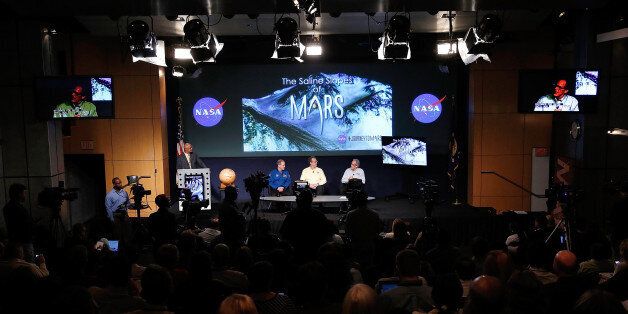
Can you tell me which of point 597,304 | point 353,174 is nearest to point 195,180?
point 353,174

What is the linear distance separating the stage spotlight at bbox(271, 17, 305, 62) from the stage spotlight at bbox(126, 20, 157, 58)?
1.81 metres

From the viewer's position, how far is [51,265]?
219 inches

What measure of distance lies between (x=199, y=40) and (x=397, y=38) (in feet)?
9.09

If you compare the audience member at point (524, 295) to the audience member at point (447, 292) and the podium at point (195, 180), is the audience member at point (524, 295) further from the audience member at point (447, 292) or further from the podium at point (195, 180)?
the podium at point (195, 180)

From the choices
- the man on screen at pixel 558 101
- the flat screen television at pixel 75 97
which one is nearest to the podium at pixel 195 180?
the flat screen television at pixel 75 97

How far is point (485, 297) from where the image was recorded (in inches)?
123

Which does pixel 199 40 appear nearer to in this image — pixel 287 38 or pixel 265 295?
pixel 287 38

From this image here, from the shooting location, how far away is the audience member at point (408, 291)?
3.86m

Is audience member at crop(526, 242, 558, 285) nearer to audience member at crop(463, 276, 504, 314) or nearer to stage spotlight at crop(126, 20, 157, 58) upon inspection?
audience member at crop(463, 276, 504, 314)

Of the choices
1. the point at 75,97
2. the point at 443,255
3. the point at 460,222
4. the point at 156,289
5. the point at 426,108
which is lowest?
the point at 460,222

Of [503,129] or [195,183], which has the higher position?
[503,129]

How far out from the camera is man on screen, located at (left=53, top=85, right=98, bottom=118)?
819cm

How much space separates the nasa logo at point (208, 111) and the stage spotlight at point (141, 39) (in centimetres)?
461

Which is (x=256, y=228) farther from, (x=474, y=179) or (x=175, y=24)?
(x=474, y=179)
